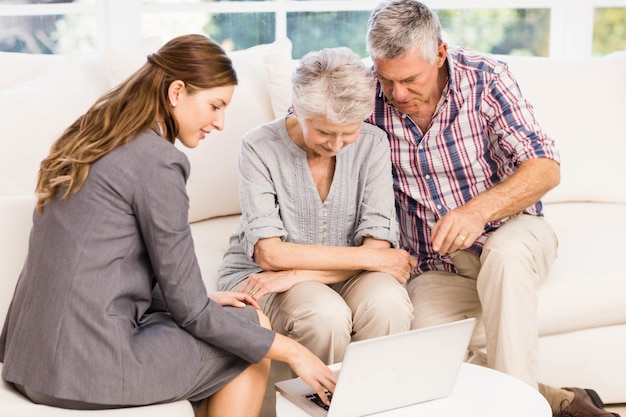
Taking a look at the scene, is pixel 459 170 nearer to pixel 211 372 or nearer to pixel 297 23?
pixel 211 372

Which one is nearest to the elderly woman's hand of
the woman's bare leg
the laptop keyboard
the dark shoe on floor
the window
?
the woman's bare leg

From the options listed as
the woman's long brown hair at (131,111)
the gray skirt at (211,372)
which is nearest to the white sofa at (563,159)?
the gray skirt at (211,372)

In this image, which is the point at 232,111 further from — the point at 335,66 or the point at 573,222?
the point at 573,222

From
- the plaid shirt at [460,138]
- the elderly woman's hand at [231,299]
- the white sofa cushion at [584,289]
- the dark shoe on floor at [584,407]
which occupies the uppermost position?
the plaid shirt at [460,138]

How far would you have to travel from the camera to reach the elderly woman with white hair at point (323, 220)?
196cm

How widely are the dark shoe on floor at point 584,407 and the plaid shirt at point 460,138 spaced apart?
0.46 metres

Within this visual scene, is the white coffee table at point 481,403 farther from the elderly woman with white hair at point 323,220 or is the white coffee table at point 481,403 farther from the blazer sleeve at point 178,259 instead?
the elderly woman with white hair at point 323,220

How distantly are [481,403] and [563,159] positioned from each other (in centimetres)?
144

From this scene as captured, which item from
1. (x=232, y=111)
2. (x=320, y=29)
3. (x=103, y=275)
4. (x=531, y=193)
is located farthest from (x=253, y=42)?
(x=103, y=275)

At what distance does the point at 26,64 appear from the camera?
8.70 ft

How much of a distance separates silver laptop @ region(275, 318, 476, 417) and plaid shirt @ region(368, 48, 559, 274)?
74 cm

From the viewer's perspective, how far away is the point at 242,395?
1.65m

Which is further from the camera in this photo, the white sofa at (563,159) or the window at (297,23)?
the window at (297,23)

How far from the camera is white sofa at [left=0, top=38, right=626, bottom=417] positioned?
2.32m
